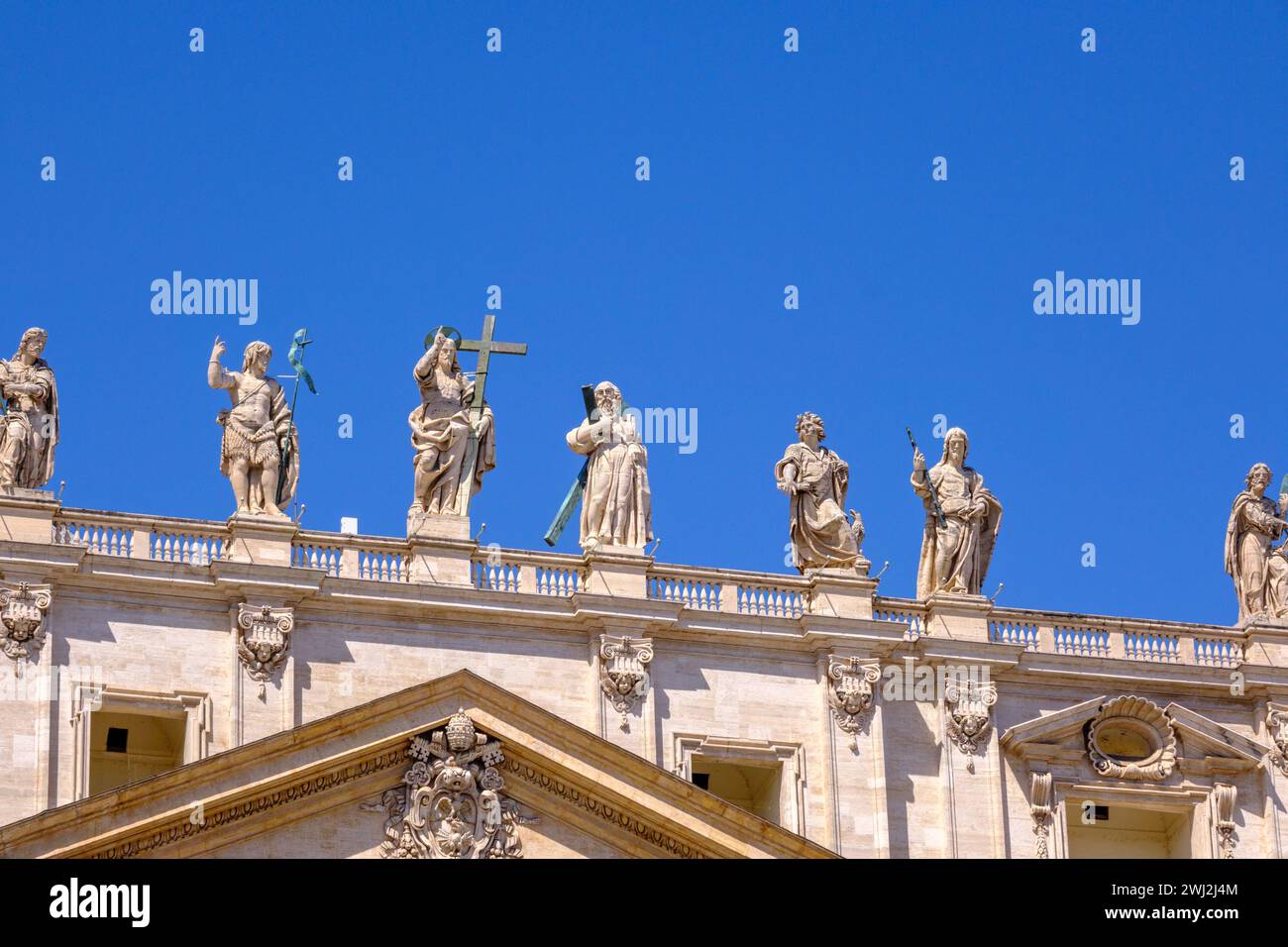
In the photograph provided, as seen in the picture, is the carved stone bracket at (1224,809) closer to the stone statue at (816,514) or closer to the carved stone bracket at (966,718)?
the carved stone bracket at (966,718)

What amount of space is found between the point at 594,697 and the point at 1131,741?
9.81 meters

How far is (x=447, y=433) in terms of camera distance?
6588 cm

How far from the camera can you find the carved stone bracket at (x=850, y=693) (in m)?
66.3

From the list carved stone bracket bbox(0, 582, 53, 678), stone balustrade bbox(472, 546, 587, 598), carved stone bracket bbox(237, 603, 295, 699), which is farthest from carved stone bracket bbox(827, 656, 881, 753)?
carved stone bracket bbox(0, 582, 53, 678)

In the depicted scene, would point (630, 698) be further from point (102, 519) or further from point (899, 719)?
point (102, 519)

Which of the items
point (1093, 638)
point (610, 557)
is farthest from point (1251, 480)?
point (610, 557)

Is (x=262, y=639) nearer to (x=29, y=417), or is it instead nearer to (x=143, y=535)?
(x=143, y=535)

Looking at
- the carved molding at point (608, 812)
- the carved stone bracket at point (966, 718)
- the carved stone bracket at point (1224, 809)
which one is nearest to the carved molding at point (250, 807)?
the carved molding at point (608, 812)

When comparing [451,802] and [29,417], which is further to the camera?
[29,417]

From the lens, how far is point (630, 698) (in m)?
65.4

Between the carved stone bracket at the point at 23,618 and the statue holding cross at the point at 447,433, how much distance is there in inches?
257

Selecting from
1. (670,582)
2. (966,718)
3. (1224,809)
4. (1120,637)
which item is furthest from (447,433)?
(1224,809)

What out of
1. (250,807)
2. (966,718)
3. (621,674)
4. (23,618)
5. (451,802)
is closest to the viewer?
(250,807)
